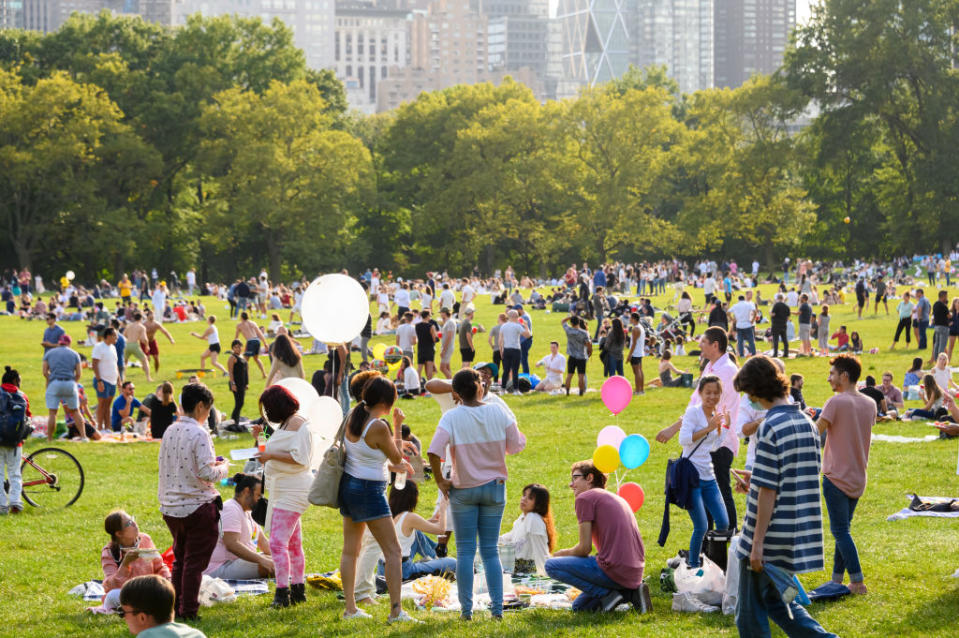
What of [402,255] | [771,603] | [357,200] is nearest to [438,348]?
[771,603]

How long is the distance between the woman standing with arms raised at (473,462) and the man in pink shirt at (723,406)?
5.88 feet

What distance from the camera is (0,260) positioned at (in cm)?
5894

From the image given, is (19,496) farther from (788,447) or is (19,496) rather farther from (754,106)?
(754,106)

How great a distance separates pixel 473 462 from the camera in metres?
7.16

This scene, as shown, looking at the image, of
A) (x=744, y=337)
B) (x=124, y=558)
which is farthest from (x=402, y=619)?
(x=744, y=337)

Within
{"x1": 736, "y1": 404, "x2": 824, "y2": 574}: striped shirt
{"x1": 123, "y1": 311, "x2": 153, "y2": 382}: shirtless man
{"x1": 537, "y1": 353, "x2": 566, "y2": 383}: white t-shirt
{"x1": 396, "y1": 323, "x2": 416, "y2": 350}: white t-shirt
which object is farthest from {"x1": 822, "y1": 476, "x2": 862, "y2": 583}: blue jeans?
{"x1": 123, "y1": 311, "x2": 153, "y2": 382}: shirtless man

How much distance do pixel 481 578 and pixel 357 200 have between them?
5751 centimetres

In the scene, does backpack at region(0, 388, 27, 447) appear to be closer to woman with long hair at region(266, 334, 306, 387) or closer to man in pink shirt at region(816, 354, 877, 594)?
woman with long hair at region(266, 334, 306, 387)

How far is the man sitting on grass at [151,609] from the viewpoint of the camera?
424 cm

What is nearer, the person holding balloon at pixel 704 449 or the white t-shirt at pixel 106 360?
the person holding balloon at pixel 704 449

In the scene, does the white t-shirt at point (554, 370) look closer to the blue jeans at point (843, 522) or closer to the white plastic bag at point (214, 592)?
the white plastic bag at point (214, 592)

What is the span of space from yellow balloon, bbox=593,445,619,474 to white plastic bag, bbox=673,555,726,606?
1.04 meters

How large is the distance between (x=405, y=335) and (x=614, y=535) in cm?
1539

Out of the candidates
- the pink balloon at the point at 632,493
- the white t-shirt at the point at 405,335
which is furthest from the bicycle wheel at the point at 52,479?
the white t-shirt at the point at 405,335
